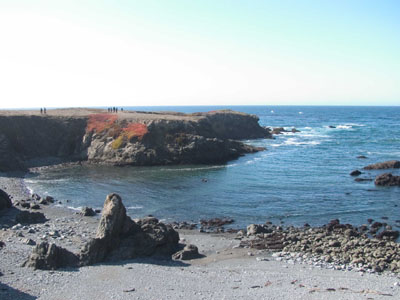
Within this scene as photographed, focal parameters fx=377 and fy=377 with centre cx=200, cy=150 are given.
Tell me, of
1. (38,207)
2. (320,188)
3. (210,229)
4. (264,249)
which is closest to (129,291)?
(264,249)

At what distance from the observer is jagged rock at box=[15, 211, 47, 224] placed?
110ft

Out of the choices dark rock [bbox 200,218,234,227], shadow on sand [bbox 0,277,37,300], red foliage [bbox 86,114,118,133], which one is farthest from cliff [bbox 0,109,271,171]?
shadow on sand [bbox 0,277,37,300]

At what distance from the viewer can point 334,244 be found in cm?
2873

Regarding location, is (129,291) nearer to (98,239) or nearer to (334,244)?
(98,239)

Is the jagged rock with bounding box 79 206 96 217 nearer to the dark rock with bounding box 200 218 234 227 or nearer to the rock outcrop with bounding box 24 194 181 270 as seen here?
Answer: the rock outcrop with bounding box 24 194 181 270

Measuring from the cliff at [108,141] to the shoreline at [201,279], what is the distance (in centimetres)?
4003

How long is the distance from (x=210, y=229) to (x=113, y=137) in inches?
1696

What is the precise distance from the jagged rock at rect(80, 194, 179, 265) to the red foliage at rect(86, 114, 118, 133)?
50500 millimetres

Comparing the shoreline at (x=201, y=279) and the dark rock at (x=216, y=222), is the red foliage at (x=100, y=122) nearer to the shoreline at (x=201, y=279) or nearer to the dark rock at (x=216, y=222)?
the dark rock at (x=216, y=222)

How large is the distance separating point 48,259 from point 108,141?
50325mm

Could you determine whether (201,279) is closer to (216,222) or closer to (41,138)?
(216,222)

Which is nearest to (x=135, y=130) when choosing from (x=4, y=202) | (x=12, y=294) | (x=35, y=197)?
(x=35, y=197)

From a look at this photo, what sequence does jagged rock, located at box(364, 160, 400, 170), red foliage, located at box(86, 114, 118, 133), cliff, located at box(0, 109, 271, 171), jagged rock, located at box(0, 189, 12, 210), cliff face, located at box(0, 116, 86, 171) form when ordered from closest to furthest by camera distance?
jagged rock, located at box(0, 189, 12, 210), jagged rock, located at box(364, 160, 400, 170), cliff, located at box(0, 109, 271, 171), cliff face, located at box(0, 116, 86, 171), red foliage, located at box(86, 114, 118, 133)

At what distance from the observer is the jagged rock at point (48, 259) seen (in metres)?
22.9
